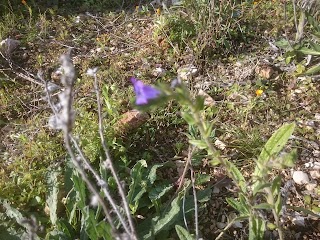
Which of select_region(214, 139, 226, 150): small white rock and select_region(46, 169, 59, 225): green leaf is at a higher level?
select_region(46, 169, 59, 225): green leaf

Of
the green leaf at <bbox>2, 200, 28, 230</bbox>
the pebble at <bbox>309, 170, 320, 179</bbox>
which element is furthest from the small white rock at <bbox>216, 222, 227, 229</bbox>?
the green leaf at <bbox>2, 200, 28, 230</bbox>

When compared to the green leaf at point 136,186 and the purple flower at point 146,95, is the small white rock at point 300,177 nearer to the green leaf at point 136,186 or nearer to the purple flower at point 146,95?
the green leaf at point 136,186

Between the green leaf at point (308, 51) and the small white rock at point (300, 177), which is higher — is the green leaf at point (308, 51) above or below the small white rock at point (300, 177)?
above

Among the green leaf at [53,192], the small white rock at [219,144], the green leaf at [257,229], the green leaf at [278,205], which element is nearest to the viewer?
the green leaf at [278,205]

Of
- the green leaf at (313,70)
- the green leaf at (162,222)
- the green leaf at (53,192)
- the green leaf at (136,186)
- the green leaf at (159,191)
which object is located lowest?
Answer: the green leaf at (162,222)

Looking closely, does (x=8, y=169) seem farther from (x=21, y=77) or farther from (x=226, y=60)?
(x=226, y=60)

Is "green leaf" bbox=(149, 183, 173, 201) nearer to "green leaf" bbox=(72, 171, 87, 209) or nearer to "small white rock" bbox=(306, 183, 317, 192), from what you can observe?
"green leaf" bbox=(72, 171, 87, 209)

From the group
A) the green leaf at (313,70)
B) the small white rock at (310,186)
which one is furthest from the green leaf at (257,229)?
the green leaf at (313,70)
